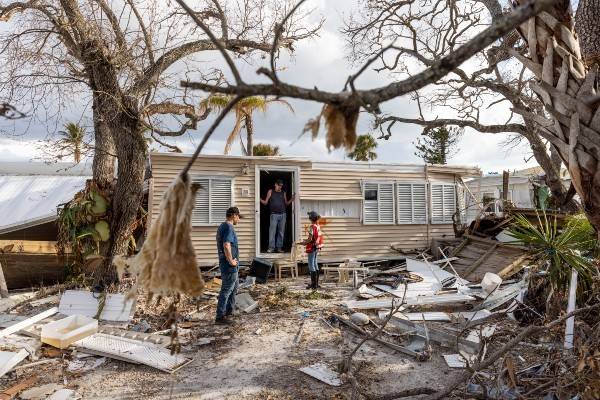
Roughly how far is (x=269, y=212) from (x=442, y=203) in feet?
18.4

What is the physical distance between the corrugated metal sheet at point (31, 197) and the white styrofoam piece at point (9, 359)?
6581 millimetres

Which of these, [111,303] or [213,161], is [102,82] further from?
[213,161]

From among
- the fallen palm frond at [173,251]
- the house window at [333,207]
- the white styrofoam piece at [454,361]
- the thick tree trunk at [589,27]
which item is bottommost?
the white styrofoam piece at [454,361]

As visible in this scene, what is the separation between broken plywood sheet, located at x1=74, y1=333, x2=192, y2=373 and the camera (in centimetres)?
576

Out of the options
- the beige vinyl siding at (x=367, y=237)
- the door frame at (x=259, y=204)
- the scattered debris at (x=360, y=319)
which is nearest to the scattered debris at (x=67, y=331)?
the scattered debris at (x=360, y=319)

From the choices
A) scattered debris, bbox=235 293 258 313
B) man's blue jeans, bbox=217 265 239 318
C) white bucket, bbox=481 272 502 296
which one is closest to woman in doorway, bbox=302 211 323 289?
scattered debris, bbox=235 293 258 313

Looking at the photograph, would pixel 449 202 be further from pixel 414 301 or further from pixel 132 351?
pixel 132 351

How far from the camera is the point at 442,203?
14.3m

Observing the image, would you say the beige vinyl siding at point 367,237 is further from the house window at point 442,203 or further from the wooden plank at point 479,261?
the wooden plank at point 479,261

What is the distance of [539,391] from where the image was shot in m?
4.10

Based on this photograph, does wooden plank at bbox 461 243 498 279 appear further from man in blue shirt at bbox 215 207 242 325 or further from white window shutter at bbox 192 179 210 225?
white window shutter at bbox 192 179 210 225

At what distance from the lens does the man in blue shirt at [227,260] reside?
7.46 meters

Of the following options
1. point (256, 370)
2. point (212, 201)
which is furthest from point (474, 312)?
point (212, 201)

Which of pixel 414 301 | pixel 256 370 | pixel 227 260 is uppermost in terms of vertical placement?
pixel 227 260
